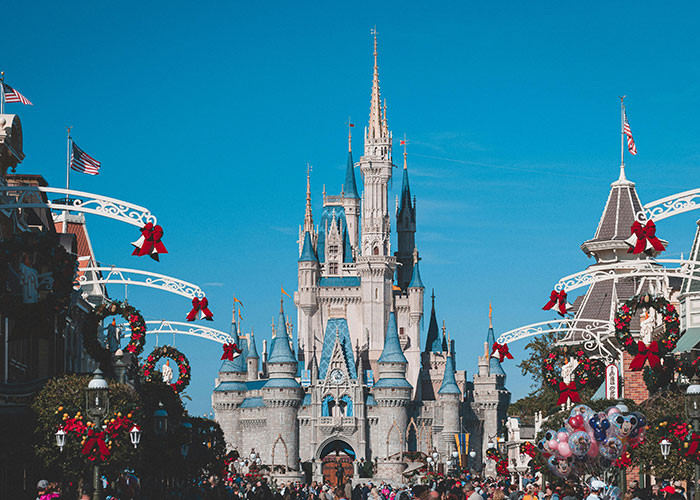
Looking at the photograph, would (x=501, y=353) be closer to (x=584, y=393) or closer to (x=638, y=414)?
(x=584, y=393)

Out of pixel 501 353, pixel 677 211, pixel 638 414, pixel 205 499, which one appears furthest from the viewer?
pixel 501 353

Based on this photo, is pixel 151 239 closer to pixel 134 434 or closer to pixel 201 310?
pixel 134 434

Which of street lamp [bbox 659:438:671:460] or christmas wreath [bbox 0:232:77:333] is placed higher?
christmas wreath [bbox 0:232:77:333]

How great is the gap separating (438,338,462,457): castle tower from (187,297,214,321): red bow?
90723 mm

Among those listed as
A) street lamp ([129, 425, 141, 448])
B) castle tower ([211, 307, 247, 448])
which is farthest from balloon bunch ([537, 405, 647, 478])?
castle tower ([211, 307, 247, 448])

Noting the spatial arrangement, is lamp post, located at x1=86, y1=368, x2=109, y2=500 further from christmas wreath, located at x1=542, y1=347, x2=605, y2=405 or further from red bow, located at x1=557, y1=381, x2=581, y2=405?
christmas wreath, located at x1=542, y1=347, x2=605, y2=405

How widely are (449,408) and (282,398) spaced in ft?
53.8

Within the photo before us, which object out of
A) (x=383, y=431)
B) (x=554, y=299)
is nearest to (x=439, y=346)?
(x=383, y=431)

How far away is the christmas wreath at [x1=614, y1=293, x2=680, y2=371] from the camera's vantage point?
2486 cm

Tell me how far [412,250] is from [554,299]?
109 metres

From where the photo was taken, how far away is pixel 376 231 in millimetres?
129000

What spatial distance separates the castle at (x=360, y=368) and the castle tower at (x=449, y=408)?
0.32 ft

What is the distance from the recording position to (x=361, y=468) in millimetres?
114562

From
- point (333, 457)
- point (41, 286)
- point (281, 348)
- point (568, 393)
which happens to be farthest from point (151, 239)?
point (281, 348)
